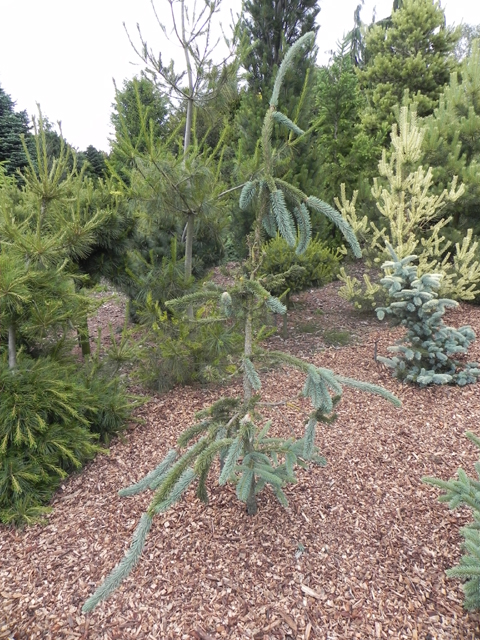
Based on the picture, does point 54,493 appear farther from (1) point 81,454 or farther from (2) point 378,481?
(2) point 378,481

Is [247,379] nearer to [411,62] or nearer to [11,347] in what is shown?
[11,347]

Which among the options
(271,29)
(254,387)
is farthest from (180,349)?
(271,29)

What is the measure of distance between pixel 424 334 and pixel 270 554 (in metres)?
2.69

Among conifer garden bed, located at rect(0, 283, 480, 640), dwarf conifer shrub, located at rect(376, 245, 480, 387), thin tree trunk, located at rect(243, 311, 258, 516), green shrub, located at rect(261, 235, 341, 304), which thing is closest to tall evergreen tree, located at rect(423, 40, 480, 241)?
green shrub, located at rect(261, 235, 341, 304)

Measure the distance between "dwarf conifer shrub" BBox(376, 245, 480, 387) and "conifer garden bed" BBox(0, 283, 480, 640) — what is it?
0.74m

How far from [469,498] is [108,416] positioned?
99.2 inches

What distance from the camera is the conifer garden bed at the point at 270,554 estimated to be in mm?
1876

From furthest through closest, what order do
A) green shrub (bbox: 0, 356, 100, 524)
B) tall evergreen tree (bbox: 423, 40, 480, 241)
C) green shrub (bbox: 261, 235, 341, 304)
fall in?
1. tall evergreen tree (bbox: 423, 40, 480, 241)
2. green shrub (bbox: 261, 235, 341, 304)
3. green shrub (bbox: 0, 356, 100, 524)

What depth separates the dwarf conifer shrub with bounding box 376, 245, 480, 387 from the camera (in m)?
3.82

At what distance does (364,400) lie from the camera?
3832 millimetres

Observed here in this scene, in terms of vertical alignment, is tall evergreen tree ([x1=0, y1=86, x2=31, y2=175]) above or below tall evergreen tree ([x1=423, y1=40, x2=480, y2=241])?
above

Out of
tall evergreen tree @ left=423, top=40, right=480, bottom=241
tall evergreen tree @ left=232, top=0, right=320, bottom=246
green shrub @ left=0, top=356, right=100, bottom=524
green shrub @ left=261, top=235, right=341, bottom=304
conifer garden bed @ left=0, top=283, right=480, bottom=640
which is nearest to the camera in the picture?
conifer garden bed @ left=0, top=283, right=480, bottom=640

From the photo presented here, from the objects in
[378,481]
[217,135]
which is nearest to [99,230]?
[378,481]

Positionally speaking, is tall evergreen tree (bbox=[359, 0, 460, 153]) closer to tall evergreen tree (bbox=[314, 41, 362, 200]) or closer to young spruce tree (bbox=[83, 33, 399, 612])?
tall evergreen tree (bbox=[314, 41, 362, 200])
